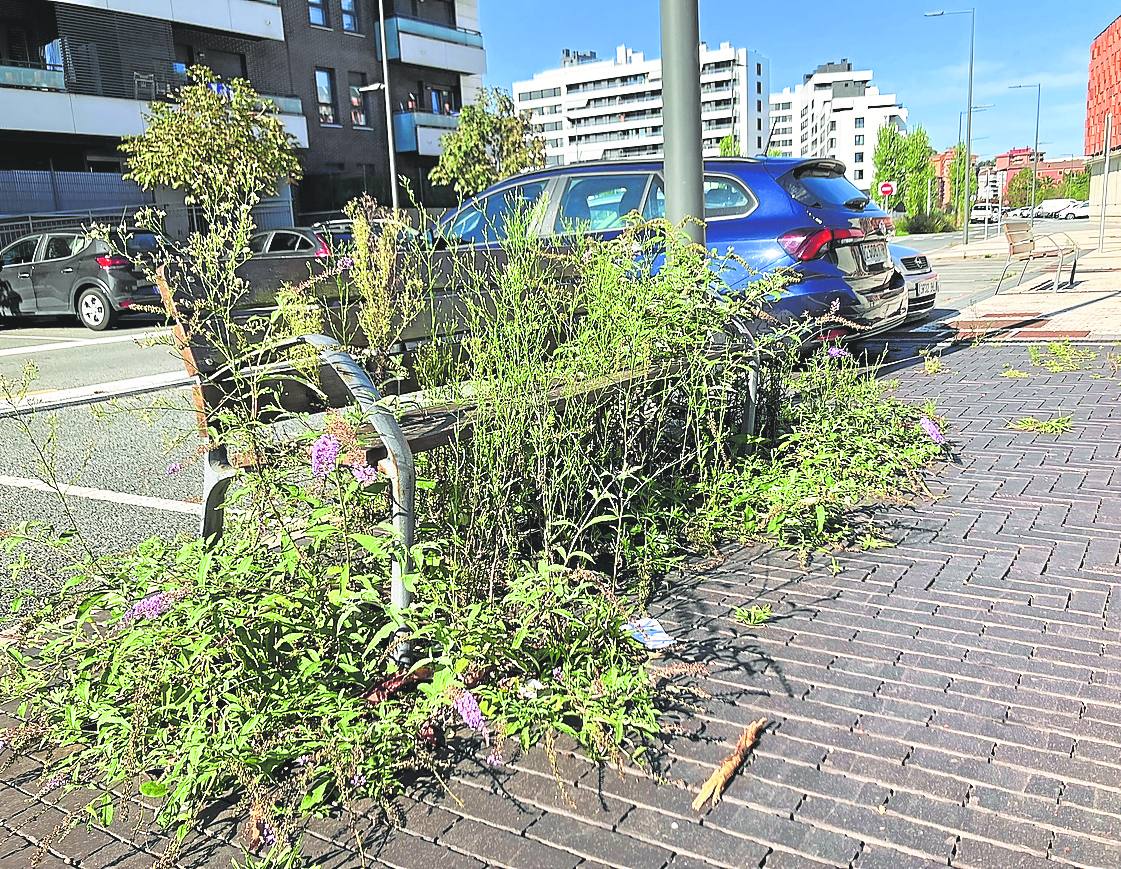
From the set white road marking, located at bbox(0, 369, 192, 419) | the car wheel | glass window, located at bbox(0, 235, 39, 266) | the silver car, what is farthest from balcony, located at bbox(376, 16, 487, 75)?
the silver car

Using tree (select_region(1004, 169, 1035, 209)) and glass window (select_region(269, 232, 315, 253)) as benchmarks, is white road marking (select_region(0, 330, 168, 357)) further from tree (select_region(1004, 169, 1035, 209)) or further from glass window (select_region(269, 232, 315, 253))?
tree (select_region(1004, 169, 1035, 209))

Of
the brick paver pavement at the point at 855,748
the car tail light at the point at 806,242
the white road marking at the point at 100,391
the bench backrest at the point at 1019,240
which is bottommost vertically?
the brick paver pavement at the point at 855,748

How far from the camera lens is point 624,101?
468ft

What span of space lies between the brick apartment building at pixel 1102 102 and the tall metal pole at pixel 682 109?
58.0 metres

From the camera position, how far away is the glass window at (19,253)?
17.9 meters

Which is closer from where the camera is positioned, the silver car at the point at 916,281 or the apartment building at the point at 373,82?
the silver car at the point at 916,281

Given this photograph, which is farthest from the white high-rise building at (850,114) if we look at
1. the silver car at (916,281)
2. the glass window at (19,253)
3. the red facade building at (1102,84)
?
the silver car at (916,281)

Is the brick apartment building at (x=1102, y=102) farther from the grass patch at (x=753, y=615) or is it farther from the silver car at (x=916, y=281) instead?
the grass patch at (x=753, y=615)

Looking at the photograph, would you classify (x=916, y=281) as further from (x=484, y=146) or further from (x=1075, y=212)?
(x=1075, y=212)

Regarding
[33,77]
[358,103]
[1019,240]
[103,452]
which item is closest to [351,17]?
[358,103]

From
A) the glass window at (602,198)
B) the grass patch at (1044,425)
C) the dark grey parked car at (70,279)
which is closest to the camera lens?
the grass patch at (1044,425)

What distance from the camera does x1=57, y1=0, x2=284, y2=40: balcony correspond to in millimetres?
29422

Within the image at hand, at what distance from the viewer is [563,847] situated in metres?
2.26

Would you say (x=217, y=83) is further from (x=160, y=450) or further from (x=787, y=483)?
(x=787, y=483)
